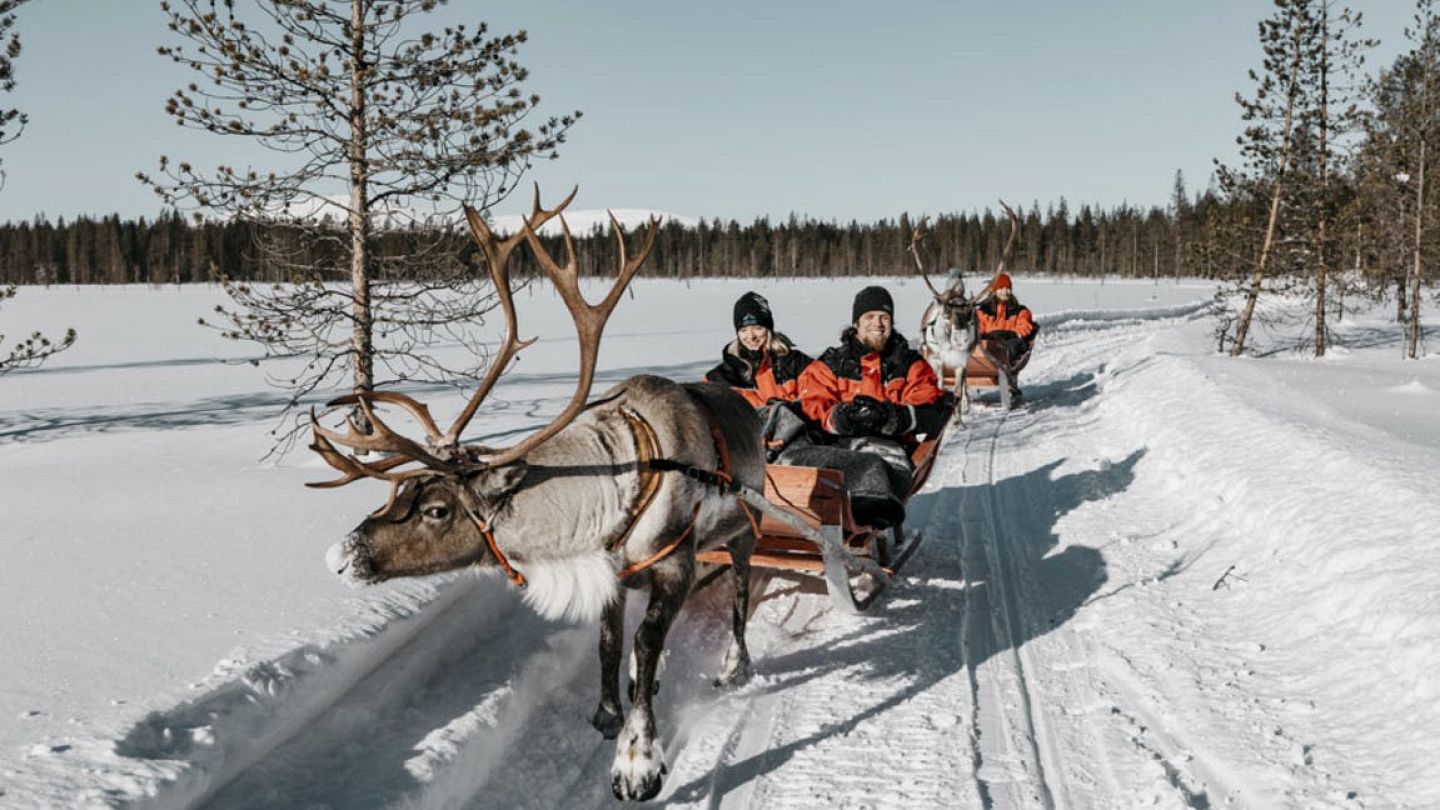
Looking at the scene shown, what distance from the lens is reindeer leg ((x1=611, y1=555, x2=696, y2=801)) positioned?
3365 millimetres

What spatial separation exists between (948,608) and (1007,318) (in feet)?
31.8

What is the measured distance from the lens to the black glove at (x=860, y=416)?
6012 millimetres

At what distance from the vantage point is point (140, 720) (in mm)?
2977

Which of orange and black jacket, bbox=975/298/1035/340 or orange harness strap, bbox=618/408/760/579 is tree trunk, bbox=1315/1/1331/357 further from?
orange harness strap, bbox=618/408/760/579

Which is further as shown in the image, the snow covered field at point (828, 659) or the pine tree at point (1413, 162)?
the pine tree at point (1413, 162)

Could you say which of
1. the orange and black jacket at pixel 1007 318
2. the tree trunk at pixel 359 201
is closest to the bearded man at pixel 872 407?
the tree trunk at pixel 359 201

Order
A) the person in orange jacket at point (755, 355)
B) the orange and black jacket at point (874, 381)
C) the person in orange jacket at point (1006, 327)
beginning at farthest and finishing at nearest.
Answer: the person in orange jacket at point (1006, 327) < the person in orange jacket at point (755, 355) < the orange and black jacket at point (874, 381)

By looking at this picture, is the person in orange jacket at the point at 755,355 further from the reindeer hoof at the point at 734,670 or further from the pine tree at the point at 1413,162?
the pine tree at the point at 1413,162

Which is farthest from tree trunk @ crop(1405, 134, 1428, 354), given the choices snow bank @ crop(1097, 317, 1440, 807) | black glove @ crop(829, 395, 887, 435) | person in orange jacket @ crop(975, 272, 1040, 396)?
black glove @ crop(829, 395, 887, 435)

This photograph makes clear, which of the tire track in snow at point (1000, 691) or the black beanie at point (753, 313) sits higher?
the black beanie at point (753, 313)

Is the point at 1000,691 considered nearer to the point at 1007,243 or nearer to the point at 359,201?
the point at 359,201

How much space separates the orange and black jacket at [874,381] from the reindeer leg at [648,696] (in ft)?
8.66

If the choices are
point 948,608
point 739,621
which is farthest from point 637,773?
point 948,608

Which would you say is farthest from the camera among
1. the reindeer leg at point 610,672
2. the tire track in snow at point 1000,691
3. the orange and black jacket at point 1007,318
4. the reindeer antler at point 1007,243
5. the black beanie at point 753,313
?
the orange and black jacket at point 1007,318
